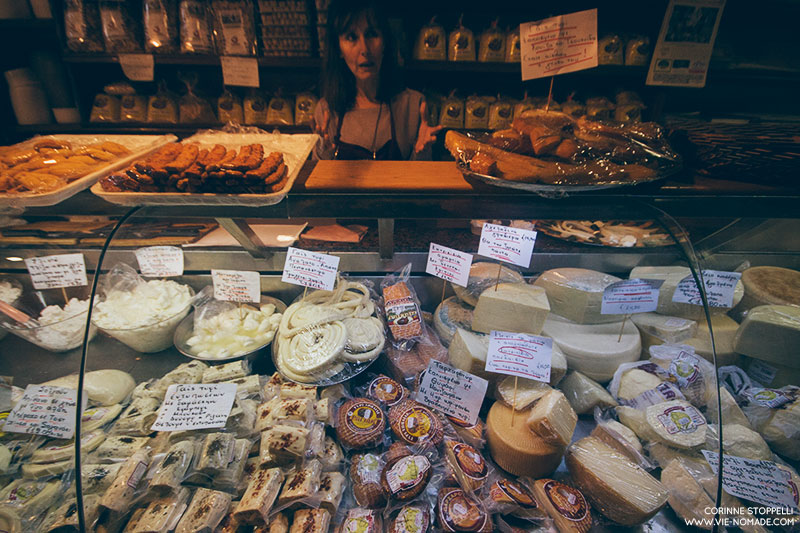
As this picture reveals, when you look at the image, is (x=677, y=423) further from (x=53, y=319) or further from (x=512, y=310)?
(x=53, y=319)

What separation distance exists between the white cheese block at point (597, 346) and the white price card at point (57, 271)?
242cm

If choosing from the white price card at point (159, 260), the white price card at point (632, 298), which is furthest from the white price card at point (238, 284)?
the white price card at point (632, 298)

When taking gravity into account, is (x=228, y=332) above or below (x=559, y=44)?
below

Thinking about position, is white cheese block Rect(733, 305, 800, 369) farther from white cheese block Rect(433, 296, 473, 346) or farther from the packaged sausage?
the packaged sausage

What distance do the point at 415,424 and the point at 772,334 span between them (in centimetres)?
174

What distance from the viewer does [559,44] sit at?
1.55 m

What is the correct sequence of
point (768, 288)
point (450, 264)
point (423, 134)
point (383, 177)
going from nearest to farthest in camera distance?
point (383, 177) < point (450, 264) < point (768, 288) < point (423, 134)

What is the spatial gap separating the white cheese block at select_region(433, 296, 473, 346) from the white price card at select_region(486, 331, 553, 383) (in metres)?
0.36

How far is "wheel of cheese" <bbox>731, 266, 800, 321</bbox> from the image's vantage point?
5.85ft

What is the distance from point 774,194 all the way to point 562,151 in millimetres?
801

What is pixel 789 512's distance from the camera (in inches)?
49.8

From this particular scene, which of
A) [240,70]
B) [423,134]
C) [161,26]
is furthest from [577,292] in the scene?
[161,26]

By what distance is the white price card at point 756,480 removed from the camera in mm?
1297

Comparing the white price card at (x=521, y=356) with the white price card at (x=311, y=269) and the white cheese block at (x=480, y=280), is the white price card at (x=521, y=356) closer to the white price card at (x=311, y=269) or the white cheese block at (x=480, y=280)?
the white cheese block at (x=480, y=280)
